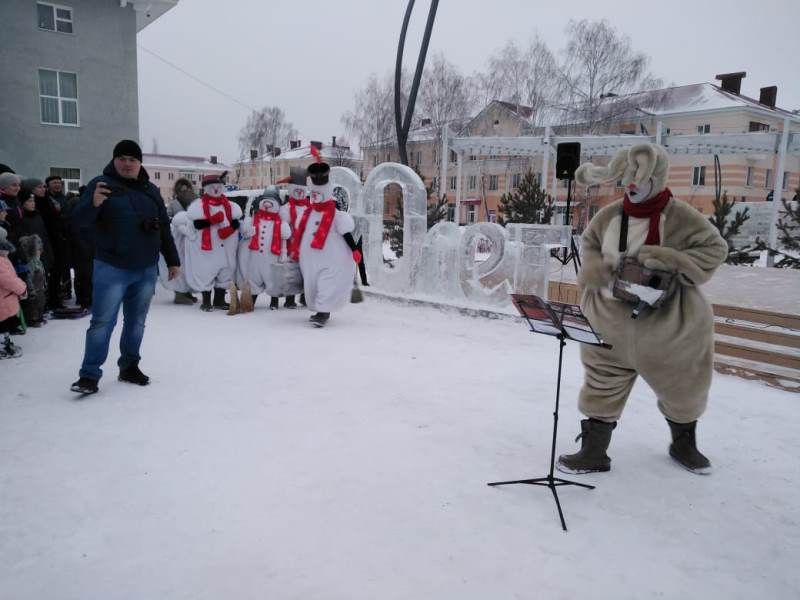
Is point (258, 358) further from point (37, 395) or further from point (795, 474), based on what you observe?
point (795, 474)

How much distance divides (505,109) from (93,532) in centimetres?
2905

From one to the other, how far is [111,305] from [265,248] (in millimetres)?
3485

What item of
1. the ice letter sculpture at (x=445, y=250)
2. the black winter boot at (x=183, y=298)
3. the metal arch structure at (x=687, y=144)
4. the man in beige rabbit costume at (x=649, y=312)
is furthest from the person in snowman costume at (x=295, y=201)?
the metal arch structure at (x=687, y=144)

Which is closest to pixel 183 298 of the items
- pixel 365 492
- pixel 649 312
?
pixel 365 492

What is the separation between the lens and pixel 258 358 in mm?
5242

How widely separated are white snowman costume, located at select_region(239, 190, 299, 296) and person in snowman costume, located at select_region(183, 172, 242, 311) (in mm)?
160

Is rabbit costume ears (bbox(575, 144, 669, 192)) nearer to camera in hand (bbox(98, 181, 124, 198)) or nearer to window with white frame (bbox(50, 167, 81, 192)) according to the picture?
camera in hand (bbox(98, 181, 124, 198))

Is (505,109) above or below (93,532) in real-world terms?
above

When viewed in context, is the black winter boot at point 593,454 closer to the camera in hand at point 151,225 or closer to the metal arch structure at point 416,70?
the camera in hand at point 151,225

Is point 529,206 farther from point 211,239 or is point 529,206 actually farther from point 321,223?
point 211,239

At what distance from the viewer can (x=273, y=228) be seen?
7422 mm

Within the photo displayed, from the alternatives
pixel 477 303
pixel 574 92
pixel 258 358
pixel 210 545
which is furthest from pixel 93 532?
pixel 574 92

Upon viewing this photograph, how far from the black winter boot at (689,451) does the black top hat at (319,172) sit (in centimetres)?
471

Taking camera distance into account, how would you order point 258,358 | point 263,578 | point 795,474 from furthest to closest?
point 258,358
point 795,474
point 263,578
